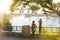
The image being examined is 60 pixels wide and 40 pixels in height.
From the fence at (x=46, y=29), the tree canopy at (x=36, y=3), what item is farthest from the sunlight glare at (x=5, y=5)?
the fence at (x=46, y=29)

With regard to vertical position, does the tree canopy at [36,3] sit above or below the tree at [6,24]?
above

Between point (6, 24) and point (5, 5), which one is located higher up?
point (5, 5)

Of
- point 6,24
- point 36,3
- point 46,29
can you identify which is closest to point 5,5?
point 6,24

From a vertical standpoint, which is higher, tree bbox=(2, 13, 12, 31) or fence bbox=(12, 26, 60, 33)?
tree bbox=(2, 13, 12, 31)

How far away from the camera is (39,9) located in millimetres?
2080

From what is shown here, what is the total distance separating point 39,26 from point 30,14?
0.46 ft

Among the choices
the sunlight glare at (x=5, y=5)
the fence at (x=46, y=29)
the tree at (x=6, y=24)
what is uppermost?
the sunlight glare at (x=5, y=5)

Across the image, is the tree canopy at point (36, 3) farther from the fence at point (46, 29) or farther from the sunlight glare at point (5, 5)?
the fence at point (46, 29)

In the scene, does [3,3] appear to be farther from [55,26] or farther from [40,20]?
[55,26]

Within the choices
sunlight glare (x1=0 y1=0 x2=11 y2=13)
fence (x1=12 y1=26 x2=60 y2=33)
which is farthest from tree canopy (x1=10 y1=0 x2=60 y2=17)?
fence (x1=12 y1=26 x2=60 y2=33)

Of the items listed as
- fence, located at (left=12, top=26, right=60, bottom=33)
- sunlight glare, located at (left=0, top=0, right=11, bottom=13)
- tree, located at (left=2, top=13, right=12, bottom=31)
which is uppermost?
sunlight glare, located at (left=0, top=0, right=11, bottom=13)

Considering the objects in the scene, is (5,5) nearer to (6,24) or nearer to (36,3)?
(6,24)

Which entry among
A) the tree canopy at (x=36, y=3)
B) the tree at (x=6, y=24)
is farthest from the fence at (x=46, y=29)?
the tree canopy at (x=36, y=3)

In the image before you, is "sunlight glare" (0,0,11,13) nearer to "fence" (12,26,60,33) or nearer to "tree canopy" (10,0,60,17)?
"tree canopy" (10,0,60,17)
